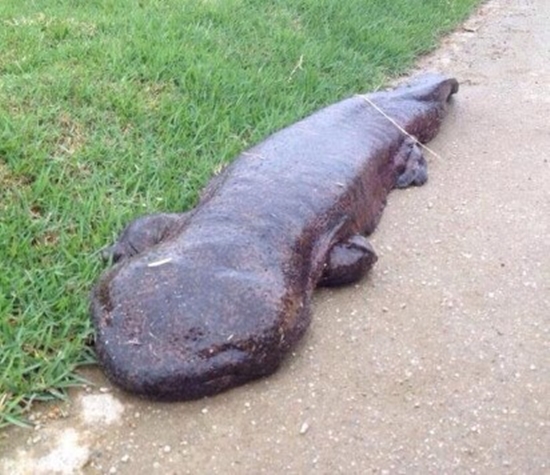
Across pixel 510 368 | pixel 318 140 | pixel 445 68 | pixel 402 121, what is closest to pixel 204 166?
pixel 318 140

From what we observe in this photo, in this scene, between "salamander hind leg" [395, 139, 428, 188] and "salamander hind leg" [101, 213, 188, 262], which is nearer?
"salamander hind leg" [101, 213, 188, 262]

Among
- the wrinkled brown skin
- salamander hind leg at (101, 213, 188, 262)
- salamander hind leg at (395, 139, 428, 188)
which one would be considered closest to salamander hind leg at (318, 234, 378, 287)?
the wrinkled brown skin

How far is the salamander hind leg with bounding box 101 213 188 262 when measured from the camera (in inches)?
147

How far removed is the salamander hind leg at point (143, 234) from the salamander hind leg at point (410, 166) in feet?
4.90

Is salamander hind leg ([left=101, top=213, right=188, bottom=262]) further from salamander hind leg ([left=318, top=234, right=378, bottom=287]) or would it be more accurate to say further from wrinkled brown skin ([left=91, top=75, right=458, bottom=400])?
salamander hind leg ([left=318, top=234, right=378, bottom=287])

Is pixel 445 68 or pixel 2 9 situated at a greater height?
pixel 2 9

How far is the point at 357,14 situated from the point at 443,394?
455 centimetres

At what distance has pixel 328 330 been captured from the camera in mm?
3609

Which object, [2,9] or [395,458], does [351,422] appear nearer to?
[395,458]

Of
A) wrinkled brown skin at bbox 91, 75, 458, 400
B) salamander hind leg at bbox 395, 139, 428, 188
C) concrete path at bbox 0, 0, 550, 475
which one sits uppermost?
wrinkled brown skin at bbox 91, 75, 458, 400

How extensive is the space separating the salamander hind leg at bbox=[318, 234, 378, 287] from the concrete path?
0.06 meters

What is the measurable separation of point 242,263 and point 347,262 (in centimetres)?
64

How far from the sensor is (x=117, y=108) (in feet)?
16.0

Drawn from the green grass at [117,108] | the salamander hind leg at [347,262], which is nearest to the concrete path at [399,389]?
Answer: the salamander hind leg at [347,262]
